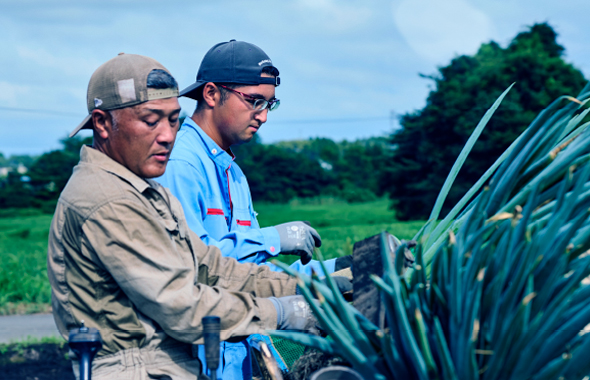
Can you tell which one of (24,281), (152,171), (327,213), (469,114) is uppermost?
(469,114)

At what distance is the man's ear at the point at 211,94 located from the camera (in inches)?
103

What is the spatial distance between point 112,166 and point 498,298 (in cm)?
109

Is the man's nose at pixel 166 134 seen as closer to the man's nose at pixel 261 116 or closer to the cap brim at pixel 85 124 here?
the cap brim at pixel 85 124

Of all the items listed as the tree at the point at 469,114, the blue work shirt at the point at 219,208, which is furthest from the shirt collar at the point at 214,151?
the tree at the point at 469,114

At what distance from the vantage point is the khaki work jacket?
1.53m

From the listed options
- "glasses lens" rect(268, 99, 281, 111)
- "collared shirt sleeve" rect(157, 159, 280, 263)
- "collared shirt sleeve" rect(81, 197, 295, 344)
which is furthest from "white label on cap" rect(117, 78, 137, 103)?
"glasses lens" rect(268, 99, 281, 111)

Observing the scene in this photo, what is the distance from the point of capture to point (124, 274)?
1518 millimetres

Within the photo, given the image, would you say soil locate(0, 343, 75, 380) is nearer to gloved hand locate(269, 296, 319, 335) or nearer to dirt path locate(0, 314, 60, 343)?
dirt path locate(0, 314, 60, 343)

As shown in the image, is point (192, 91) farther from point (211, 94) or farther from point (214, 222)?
point (214, 222)

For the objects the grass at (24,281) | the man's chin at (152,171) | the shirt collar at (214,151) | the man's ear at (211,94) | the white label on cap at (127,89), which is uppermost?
the man's ear at (211,94)

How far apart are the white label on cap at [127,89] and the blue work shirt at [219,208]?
64cm

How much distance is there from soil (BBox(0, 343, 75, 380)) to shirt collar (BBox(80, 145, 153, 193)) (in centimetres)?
420

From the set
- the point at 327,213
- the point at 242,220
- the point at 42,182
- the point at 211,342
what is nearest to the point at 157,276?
the point at 211,342

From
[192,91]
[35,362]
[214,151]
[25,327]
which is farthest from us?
[25,327]
